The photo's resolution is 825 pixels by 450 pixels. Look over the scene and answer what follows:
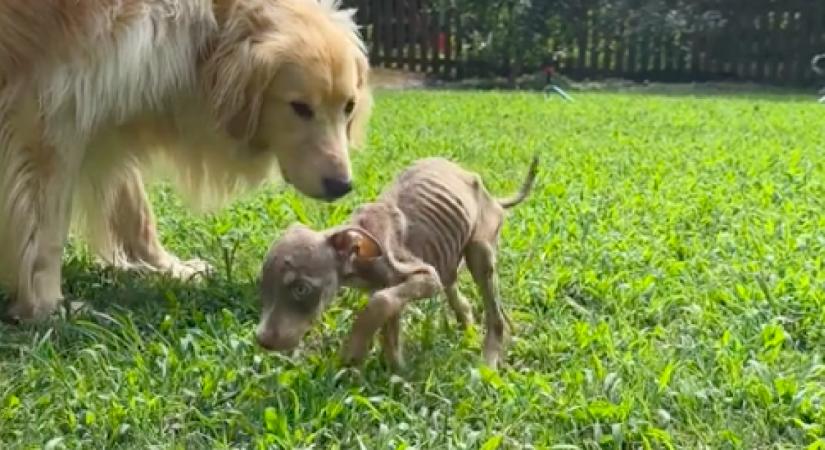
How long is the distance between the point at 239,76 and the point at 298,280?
3.63 feet

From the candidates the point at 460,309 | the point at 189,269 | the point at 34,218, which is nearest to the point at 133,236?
the point at 189,269

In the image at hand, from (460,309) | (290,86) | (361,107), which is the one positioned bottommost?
(460,309)

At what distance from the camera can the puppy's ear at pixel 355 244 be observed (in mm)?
2596

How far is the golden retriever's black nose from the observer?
11.2 feet

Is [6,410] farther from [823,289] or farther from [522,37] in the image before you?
[522,37]

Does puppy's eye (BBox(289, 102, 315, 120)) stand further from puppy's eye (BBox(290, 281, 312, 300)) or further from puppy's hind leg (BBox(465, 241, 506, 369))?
puppy's eye (BBox(290, 281, 312, 300))

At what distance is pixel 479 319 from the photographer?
3.21 m

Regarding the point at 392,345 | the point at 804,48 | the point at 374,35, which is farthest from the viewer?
the point at 374,35

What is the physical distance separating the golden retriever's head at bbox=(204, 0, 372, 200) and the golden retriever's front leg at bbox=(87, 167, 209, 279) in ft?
1.98

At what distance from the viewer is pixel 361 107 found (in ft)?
12.8

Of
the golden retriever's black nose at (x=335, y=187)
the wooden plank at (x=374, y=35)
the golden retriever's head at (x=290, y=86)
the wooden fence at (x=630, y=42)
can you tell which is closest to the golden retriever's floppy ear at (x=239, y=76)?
the golden retriever's head at (x=290, y=86)

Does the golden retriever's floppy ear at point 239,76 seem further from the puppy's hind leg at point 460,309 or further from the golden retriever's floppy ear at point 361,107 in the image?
the puppy's hind leg at point 460,309

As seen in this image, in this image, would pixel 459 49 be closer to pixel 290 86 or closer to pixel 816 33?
pixel 816 33

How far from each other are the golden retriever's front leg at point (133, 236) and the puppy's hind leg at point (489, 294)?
4.24 ft
